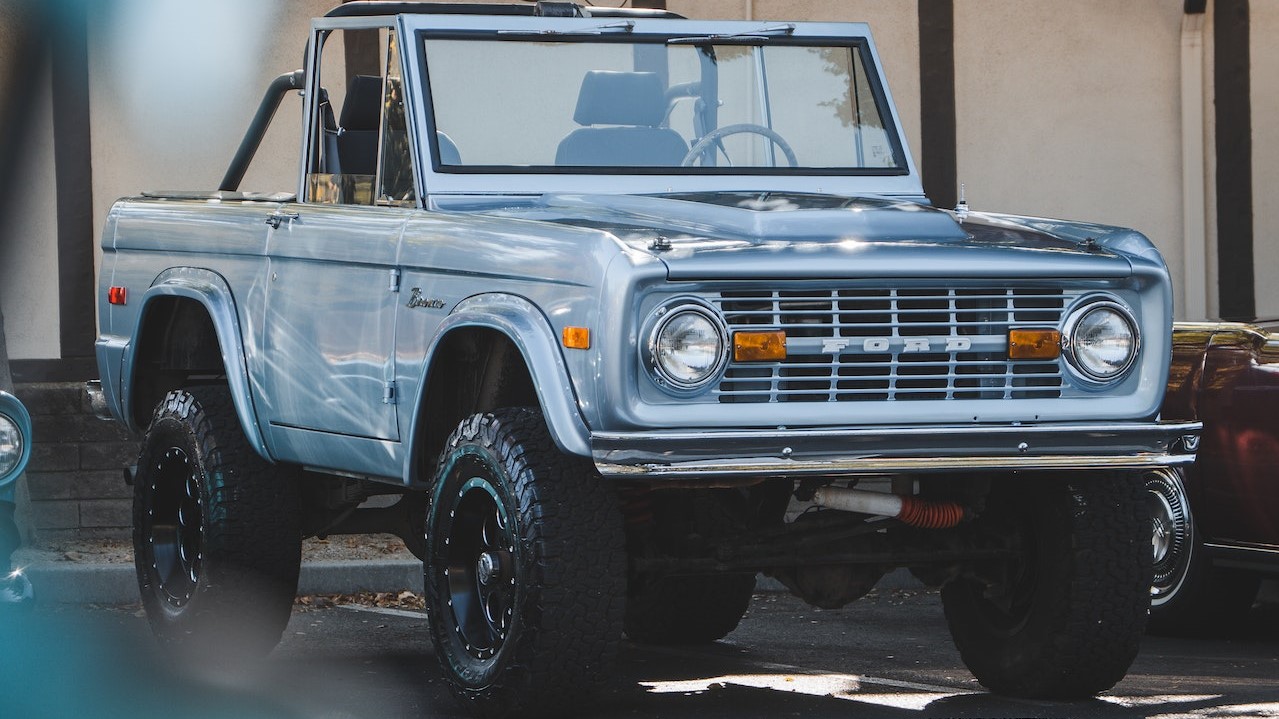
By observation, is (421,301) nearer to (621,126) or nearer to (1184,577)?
(621,126)

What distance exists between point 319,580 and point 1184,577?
12.7ft

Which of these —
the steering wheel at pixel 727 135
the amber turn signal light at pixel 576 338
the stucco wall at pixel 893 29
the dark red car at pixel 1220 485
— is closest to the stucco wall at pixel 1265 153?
the stucco wall at pixel 893 29

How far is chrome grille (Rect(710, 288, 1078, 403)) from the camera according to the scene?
4.26 m

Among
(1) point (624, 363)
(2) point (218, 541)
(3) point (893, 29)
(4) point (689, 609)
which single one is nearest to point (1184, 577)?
(4) point (689, 609)

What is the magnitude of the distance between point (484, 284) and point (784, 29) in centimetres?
194

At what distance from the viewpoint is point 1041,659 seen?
4883mm

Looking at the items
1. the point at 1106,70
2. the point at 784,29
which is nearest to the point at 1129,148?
the point at 1106,70

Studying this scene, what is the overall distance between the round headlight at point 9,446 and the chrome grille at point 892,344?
1.60 meters

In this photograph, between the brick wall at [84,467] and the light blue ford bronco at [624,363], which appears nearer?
the light blue ford bronco at [624,363]

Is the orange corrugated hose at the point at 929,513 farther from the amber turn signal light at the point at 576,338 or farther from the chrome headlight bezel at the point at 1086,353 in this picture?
the amber turn signal light at the point at 576,338

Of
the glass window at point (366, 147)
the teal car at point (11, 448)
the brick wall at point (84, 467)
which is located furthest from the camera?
the brick wall at point (84, 467)

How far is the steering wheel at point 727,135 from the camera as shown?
18.6 feet

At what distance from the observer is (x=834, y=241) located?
4.41 m

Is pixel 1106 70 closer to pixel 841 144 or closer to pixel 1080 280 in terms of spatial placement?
pixel 841 144
